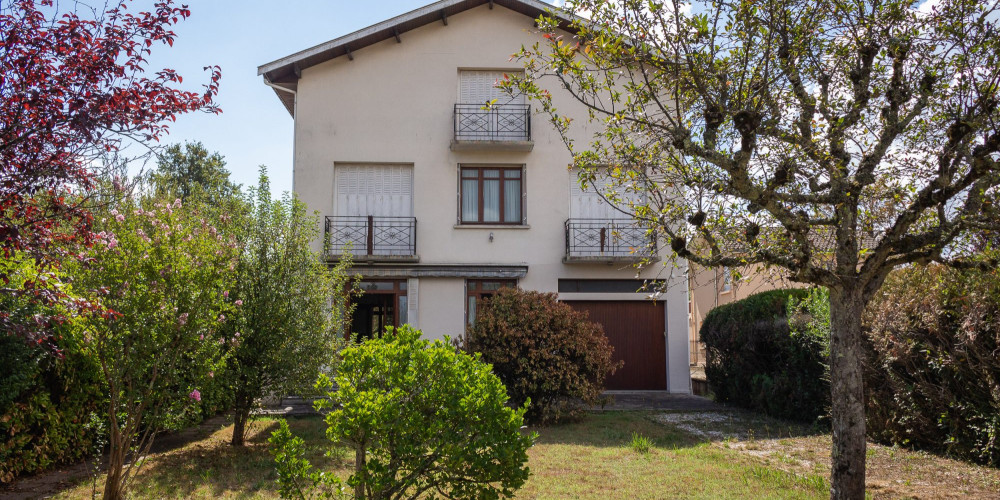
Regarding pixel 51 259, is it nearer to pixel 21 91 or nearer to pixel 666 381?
pixel 21 91

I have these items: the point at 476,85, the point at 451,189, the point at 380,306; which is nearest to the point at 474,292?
the point at 380,306

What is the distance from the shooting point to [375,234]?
15.4 metres

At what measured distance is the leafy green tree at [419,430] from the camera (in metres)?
4.25

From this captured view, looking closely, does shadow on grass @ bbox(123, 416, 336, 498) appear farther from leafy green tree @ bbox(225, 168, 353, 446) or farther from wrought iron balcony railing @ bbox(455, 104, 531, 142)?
wrought iron balcony railing @ bbox(455, 104, 531, 142)

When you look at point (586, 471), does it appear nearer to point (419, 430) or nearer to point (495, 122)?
point (419, 430)

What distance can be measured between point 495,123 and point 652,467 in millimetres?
10011

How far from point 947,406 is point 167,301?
8.36 m

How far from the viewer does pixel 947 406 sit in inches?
310

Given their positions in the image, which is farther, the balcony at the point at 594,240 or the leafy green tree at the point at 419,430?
the balcony at the point at 594,240

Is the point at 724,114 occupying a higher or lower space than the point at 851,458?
higher

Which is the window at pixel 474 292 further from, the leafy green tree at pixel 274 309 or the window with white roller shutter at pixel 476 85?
the leafy green tree at pixel 274 309

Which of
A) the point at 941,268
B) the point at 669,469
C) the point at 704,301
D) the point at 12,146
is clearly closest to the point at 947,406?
the point at 941,268

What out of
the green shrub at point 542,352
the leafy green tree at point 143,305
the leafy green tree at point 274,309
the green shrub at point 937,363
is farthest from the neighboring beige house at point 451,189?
the leafy green tree at point 143,305

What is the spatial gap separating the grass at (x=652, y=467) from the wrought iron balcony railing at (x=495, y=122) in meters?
7.67
